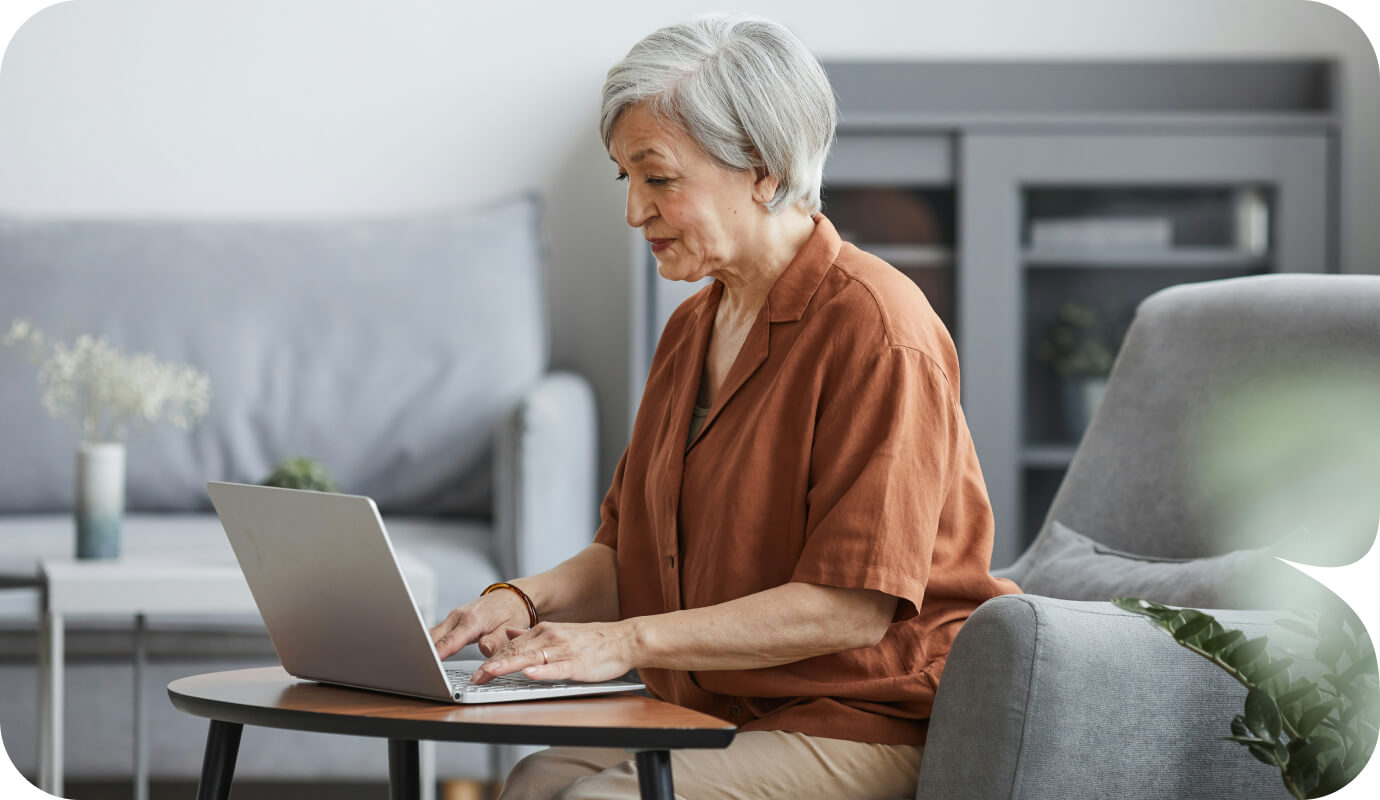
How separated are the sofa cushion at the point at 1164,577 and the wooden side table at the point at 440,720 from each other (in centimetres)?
52

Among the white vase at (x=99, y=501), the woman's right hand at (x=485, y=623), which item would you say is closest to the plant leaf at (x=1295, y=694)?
the woman's right hand at (x=485, y=623)

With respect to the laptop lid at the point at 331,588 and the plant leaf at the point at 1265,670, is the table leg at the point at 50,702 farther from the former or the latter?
the plant leaf at the point at 1265,670

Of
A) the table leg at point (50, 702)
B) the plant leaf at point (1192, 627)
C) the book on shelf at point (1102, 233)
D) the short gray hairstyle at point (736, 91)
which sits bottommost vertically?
the table leg at point (50, 702)

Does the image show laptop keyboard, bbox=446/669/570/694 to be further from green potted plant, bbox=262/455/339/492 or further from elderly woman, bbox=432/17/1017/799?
green potted plant, bbox=262/455/339/492

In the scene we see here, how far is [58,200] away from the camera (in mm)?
3287

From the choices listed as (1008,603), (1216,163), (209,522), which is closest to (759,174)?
(1008,603)

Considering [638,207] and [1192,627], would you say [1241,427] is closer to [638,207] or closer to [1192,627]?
[1192,627]

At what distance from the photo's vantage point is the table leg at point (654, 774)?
2.87 ft

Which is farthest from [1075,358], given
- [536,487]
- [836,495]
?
[836,495]

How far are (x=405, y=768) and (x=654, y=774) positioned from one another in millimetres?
387

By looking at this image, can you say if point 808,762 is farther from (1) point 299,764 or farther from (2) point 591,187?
(2) point 591,187

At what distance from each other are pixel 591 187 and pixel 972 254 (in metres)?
0.94

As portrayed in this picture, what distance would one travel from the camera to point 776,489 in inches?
44.5

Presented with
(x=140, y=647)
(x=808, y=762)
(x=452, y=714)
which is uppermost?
(x=452, y=714)
